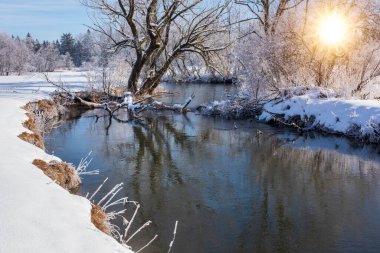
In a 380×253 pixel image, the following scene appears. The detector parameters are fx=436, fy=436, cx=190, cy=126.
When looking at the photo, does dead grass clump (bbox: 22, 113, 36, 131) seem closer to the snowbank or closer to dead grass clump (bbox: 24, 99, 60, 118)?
dead grass clump (bbox: 24, 99, 60, 118)

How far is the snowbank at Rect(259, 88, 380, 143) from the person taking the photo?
1341 cm

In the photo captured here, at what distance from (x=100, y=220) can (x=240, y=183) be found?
4.32 m

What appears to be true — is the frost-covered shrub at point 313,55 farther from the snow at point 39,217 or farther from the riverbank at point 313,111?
the snow at point 39,217

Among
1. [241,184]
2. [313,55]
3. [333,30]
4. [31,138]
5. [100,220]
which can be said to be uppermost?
[333,30]

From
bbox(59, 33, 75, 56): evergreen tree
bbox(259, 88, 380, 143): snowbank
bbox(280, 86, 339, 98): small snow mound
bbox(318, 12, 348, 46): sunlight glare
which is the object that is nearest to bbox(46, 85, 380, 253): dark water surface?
bbox(259, 88, 380, 143): snowbank

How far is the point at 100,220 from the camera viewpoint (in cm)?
553

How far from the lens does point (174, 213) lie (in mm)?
7410

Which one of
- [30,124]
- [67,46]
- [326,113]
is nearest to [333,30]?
[326,113]

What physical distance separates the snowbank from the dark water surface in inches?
24.6

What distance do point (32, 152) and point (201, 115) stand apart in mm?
11987

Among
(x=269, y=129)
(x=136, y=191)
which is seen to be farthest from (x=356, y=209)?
(x=269, y=129)

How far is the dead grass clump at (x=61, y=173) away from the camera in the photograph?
7.26 m

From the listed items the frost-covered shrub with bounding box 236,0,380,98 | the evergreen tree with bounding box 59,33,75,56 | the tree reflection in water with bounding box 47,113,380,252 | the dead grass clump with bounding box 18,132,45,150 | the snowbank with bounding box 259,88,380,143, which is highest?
the evergreen tree with bounding box 59,33,75,56

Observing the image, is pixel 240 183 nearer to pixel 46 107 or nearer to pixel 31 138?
pixel 31 138
